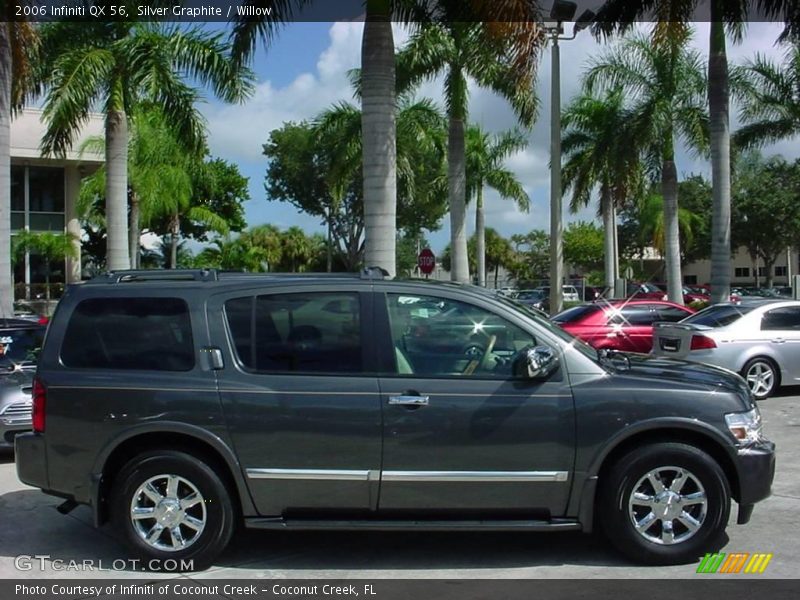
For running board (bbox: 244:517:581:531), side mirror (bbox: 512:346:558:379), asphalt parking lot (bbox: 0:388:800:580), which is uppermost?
side mirror (bbox: 512:346:558:379)

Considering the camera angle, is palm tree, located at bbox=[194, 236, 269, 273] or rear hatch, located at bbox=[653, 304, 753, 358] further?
palm tree, located at bbox=[194, 236, 269, 273]

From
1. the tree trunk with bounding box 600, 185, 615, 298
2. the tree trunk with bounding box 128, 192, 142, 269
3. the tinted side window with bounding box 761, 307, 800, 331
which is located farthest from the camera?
the tree trunk with bounding box 600, 185, 615, 298

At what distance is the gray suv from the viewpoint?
18.1 ft

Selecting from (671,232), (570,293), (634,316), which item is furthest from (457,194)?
(570,293)

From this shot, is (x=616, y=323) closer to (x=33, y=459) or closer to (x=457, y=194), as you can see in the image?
(x=457, y=194)

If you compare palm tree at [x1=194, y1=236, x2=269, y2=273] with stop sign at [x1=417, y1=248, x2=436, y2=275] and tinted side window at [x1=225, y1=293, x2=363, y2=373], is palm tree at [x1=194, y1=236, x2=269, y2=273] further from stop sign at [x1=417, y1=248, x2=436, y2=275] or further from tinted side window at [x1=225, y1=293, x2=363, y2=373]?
tinted side window at [x1=225, y1=293, x2=363, y2=373]

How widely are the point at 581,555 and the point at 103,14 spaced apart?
16136 millimetres

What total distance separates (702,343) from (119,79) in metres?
13.3

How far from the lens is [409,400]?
552 cm

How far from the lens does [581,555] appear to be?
5926 millimetres

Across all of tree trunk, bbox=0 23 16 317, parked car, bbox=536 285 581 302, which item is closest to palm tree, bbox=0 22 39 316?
tree trunk, bbox=0 23 16 317

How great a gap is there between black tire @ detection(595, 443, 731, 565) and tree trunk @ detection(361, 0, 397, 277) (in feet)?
28.2

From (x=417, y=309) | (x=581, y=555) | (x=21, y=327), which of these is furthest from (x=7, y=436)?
(x=581, y=555)

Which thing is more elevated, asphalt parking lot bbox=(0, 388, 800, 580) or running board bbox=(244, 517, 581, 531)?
running board bbox=(244, 517, 581, 531)
